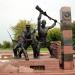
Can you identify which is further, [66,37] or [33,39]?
[33,39]

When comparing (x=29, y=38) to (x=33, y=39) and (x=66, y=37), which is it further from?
(x=66, y=37)

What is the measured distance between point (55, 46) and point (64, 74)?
5.56 meters

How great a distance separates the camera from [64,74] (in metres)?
12.0

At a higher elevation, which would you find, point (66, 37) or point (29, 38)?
point (66, 37)

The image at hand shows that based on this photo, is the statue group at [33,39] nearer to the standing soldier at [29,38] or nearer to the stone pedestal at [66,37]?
the standing soldier at [29,38]

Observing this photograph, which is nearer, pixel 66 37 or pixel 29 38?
pixel 66 37

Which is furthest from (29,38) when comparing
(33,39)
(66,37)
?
(66,37)

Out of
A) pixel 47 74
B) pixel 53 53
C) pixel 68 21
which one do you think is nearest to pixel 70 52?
pixel 68 21

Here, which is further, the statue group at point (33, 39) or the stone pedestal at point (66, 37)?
the statue group at point (33, 39)

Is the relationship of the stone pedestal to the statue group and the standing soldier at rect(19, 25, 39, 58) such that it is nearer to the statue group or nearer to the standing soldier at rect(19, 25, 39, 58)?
the statue group

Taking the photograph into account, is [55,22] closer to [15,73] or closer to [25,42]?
[25,42]

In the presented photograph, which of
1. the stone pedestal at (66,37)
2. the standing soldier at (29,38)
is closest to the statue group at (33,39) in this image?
the standing soldier at (29,38)

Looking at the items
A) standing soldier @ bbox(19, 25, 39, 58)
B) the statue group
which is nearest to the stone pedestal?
the statue group

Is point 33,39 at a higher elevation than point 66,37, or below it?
below
